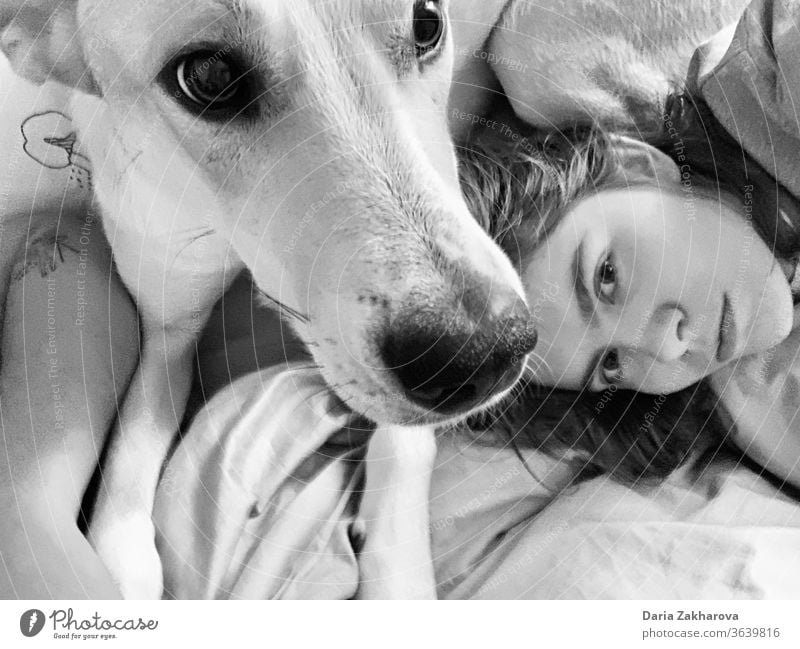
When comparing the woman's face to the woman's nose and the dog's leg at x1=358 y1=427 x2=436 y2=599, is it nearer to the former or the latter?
the woman's nose

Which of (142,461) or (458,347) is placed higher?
(458,347)

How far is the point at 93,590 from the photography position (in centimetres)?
72

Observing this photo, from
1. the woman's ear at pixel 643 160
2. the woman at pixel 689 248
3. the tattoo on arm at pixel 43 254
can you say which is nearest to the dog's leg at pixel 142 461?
the tattoo on arm at pixel 43 254

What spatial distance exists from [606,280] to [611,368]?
0.10m

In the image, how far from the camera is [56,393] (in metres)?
0.75

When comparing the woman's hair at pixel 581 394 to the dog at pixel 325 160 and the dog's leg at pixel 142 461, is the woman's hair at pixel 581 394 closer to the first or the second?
the dog at pixel 325 160

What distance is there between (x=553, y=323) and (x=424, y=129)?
246 millimetres

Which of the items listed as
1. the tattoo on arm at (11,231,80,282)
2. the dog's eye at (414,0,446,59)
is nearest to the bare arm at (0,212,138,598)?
the tattoo on arm at (11,231,80,282)

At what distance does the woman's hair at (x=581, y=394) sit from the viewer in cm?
77

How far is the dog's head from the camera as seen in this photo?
588 millimetres

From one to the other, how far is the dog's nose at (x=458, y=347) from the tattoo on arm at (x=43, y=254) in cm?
38

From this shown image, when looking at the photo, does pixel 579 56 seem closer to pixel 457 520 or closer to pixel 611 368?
pixel 611 368

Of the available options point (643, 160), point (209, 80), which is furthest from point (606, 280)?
point (209, 80)
